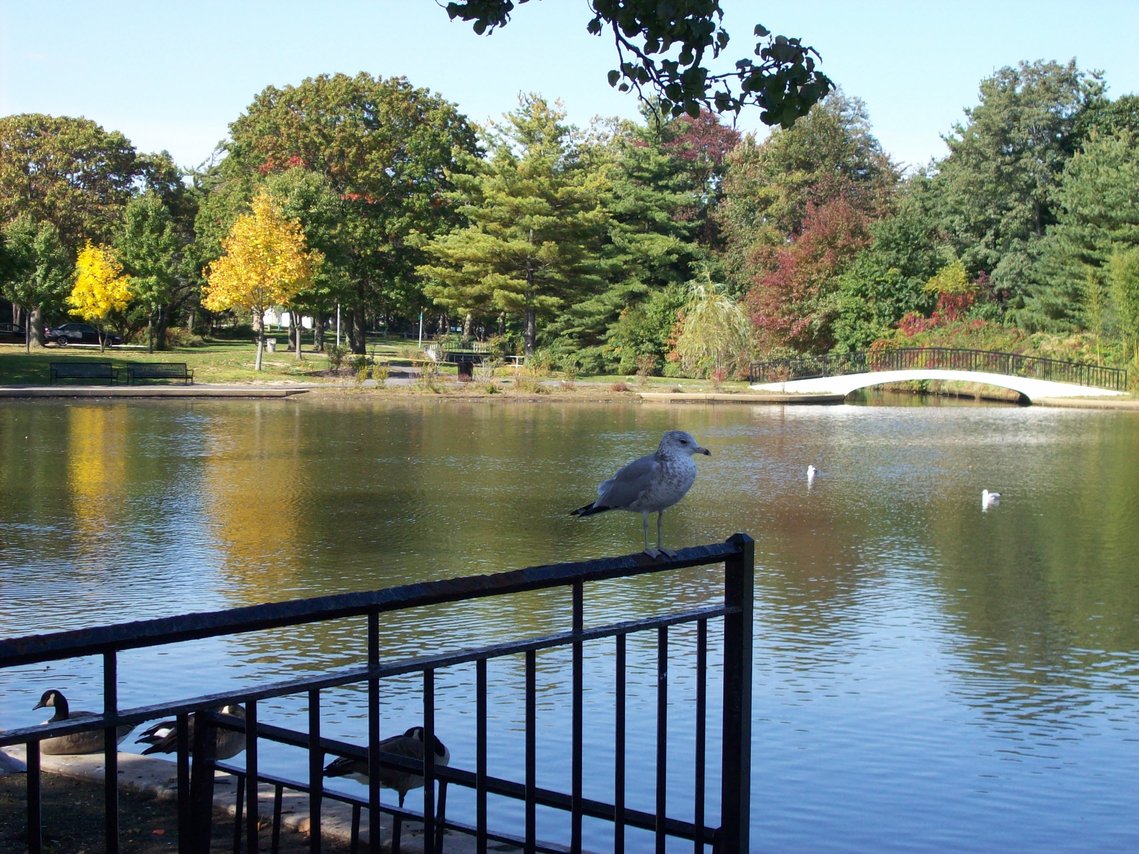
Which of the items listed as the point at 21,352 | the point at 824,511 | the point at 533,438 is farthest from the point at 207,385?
the point at 824,511

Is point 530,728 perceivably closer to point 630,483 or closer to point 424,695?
point 424,695

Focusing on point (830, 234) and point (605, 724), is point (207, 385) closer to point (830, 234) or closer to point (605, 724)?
point (830, 234)

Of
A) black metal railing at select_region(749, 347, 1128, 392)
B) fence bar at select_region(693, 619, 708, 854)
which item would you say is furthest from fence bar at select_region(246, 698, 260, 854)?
black metal railing at select_region(749, 347, 1128, 392)

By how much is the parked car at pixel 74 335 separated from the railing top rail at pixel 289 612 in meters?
53.4

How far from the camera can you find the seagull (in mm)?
4426

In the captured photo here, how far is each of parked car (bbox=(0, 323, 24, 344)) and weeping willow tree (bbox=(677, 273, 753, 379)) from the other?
2849 centimetres

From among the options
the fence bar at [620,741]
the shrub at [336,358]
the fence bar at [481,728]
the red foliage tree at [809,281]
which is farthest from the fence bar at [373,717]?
the red foliage tree at [809,281]

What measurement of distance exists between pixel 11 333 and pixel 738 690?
58.4 metres

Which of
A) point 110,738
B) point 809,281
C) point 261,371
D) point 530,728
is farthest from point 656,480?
point 809,281

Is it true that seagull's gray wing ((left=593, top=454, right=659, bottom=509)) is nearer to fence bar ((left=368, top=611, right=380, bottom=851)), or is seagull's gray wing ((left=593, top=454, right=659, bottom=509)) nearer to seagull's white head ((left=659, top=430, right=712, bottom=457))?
seagull's white head ((left=659, top=430, right=712, bottom=457))

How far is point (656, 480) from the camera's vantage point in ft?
14.6

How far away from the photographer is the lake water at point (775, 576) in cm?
671

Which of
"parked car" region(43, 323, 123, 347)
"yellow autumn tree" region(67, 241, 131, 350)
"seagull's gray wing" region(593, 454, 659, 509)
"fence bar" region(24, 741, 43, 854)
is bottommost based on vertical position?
"fence bar" region(24, 741, 43, 854)

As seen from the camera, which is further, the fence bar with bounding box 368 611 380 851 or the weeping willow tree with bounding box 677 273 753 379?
the weeping willow tree with bounding box 677 273 753 379
